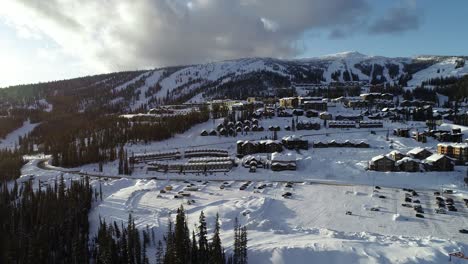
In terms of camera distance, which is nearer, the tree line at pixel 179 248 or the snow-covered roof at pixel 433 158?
the tree line at pixel 179 248

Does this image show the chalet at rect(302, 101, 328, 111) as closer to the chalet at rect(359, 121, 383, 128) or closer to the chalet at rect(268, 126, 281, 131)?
the chalet at rect(359, 121, 383, 128)

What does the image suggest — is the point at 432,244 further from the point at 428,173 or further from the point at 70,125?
the point at 70,125

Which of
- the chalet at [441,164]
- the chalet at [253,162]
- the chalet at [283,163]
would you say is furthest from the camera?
the chalet at [253,162]

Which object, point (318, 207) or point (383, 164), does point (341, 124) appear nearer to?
point (383, 164)

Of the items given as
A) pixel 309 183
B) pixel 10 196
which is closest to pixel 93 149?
pixel 10 196

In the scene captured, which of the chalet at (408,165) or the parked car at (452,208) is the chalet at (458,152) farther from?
the parked car at (452,208)

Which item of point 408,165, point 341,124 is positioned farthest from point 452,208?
point 341,124

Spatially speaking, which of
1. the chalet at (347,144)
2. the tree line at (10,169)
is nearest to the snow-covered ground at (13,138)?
the tree line at (10,169)
